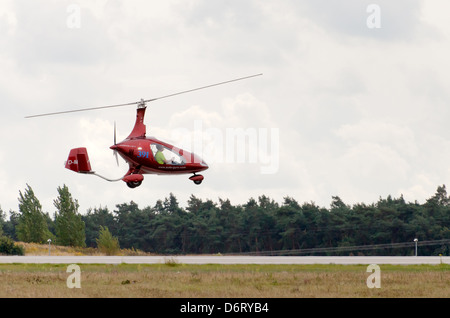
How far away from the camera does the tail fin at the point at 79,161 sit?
121ft

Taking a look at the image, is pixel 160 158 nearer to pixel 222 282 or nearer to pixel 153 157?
pixel 153 157

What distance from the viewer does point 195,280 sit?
3794 centimetres

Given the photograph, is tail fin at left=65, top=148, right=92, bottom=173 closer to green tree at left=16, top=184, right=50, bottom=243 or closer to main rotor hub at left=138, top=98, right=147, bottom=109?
main rotor hub at left=138, top=98, right=147, bottom=109

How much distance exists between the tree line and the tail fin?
6339cm

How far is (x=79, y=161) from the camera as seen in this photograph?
1458 inches

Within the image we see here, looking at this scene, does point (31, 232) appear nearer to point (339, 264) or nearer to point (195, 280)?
point (339, 264)

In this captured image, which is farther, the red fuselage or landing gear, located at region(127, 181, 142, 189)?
landing gear, located at region(127, 181, 142, 189)

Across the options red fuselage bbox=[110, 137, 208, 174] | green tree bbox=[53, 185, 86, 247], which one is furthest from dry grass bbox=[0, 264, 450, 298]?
green tree bbox=[53, 185, 86, 247]

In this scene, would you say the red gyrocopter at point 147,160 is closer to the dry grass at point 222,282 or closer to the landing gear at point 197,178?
the landing gear at point 197,178

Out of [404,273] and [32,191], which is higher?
[32,191]

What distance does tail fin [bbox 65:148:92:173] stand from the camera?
37031mm

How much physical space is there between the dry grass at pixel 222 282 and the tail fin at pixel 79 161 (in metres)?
5.55
